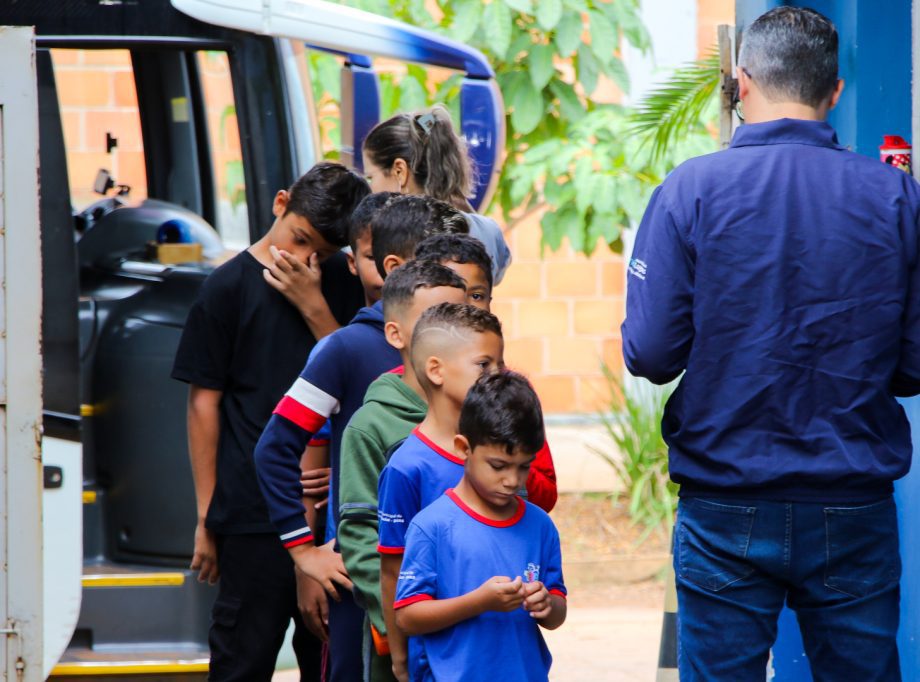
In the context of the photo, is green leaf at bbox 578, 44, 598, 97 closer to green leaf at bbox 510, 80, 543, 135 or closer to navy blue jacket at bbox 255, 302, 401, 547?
green leaf at bbox 510, 80, 543, 135

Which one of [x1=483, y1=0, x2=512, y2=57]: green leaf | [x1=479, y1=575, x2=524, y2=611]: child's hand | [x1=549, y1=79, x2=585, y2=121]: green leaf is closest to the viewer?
[x1=479, y1=575, x2=524, y2=611]: child's hand

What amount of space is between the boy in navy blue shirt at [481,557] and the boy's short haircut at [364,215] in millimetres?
845

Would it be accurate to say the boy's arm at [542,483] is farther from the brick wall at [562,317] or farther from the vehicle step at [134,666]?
the brick wall at [562,317]

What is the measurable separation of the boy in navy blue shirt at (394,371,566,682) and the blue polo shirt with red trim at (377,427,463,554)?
0.24 feet

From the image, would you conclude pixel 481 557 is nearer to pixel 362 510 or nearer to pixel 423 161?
pixel 362 510

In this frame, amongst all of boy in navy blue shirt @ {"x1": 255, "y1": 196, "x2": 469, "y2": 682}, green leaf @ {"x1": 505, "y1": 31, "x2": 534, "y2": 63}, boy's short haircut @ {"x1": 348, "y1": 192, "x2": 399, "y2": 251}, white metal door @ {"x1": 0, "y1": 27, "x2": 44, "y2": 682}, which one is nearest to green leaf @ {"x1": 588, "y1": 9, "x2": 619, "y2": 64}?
green leaf @ {"x1": 505, "y1": 31, "x2": 534, "y2": 63}

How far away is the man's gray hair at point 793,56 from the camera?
9.48ft

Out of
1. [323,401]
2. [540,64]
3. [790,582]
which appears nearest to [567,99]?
[540,64]

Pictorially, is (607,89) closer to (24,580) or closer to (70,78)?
(70,78)

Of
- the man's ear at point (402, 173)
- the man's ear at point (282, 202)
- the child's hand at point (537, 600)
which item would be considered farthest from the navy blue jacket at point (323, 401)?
the man's ear at point (402, 173)

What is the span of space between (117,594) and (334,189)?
1.75m

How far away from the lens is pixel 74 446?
4.21 meters

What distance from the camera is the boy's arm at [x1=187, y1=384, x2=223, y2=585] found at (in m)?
3.92

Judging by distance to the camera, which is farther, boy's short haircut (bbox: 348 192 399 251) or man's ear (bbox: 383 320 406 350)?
boy's short haircut (bbox: 348 192 399 251)
